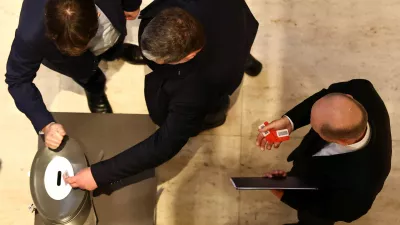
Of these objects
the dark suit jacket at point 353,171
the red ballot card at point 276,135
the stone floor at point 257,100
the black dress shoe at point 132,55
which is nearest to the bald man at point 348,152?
the dark suit jacket at point 353,171

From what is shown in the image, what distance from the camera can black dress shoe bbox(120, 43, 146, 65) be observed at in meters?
2.01

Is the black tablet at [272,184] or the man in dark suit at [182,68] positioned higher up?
the man in dark suit at [182,68]

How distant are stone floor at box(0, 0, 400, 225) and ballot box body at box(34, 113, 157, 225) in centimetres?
41

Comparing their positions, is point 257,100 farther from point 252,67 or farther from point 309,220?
point 309,220

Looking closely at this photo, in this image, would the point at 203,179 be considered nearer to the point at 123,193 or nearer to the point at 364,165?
the point at 123,193

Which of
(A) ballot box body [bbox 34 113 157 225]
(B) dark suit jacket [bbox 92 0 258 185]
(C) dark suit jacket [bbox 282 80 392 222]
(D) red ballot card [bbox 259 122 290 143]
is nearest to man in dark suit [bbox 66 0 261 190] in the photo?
(B) dark suit jacket [bbox 92 0 258 185]

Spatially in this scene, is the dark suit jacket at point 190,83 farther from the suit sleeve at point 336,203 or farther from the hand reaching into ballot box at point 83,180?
the suit sleeve at point 336,203

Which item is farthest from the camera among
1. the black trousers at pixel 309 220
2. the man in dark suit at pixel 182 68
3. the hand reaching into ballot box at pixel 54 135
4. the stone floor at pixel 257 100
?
Result: the stone floor at pixel 257 100

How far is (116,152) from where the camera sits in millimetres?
1548

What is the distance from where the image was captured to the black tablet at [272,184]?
4.49ft

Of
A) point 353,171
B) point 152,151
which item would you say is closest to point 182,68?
point 152,151

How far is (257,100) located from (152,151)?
2.53ft

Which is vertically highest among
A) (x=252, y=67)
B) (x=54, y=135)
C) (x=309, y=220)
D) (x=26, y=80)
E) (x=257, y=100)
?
(x=26, y=80)

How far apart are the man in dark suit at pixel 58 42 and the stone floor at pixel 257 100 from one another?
0.39m
